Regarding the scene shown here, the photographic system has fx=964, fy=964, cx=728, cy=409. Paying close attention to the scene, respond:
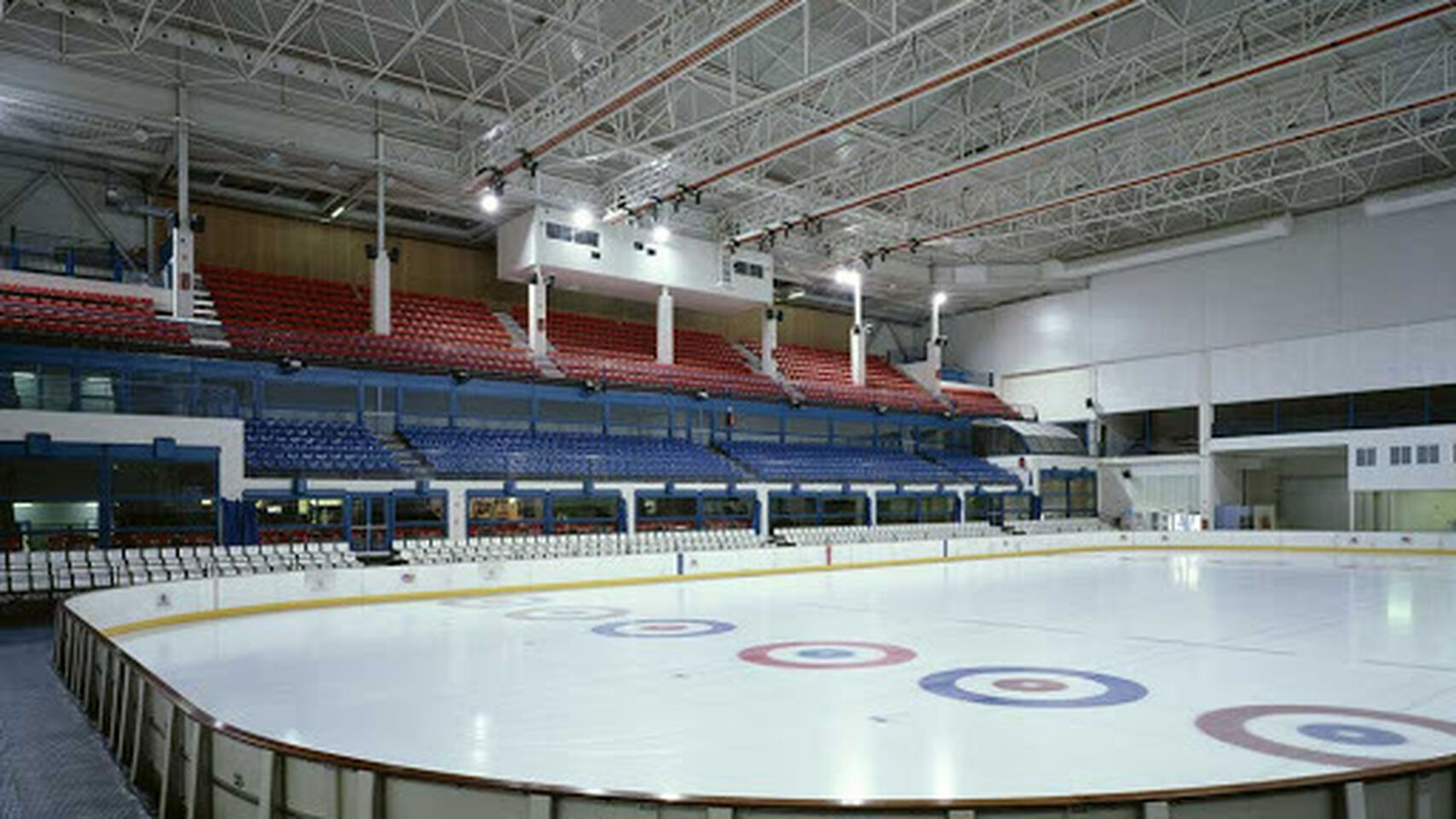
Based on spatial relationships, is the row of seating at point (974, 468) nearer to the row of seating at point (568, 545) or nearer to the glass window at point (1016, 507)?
the glass window at point (1016, 507)

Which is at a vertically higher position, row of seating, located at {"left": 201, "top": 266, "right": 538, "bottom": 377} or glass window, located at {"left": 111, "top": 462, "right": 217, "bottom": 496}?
row of seating, located at {"left": 201, "top": 266, "right": 538, "bottom": 377}

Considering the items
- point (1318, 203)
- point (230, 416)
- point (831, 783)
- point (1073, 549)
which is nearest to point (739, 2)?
point (230, 416)

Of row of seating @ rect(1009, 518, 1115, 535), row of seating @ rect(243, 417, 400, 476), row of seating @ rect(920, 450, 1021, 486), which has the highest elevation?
row of seating @ rect(243, 417, 400, 476)

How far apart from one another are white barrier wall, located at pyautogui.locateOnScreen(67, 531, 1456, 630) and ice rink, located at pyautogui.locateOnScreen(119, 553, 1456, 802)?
51 cm

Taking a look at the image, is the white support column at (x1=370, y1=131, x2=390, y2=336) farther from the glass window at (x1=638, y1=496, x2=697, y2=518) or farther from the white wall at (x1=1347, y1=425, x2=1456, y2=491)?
the white wall at (x1=1347, y1=425, x2=1456, y2=491)

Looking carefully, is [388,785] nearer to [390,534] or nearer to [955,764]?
[955,764]

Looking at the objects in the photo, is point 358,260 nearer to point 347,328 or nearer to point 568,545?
point 347,328

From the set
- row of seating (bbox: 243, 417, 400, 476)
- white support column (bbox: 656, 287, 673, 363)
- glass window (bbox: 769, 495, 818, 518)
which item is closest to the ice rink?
row of seating (bbox: 243, 417, 400, 476)

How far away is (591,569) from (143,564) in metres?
7.78

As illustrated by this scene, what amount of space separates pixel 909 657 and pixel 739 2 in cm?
1155

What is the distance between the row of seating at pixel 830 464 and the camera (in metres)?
30.5

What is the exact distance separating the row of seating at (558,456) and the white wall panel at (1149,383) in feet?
60.3

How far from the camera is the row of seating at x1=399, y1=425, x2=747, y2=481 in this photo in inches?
926

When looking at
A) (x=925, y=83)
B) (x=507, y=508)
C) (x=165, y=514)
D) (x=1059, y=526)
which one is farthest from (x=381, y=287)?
(x=1059, y=526)
